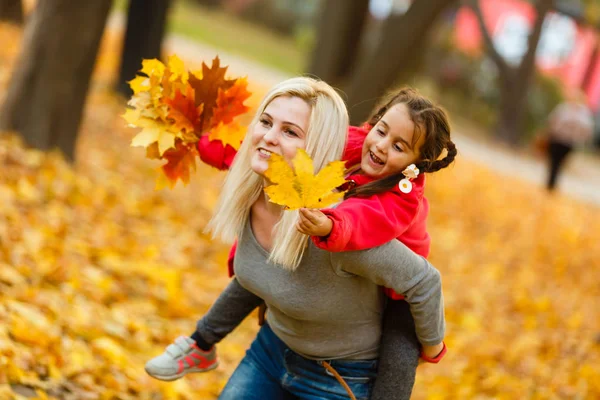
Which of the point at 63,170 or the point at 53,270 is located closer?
the point at 53,270

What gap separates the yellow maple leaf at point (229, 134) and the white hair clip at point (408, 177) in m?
0.75

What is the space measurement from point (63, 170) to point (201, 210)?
1517 mm

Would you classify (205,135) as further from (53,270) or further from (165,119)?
(53,270)

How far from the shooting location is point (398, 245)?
2.41 m

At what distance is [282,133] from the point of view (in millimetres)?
2518

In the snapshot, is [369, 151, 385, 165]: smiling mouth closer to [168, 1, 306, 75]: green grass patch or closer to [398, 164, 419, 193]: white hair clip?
[398, 164, 419, 193]: white hair clip

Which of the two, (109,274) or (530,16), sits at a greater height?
(530,16)

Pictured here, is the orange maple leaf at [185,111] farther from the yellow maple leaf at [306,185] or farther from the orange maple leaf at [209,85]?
the yellow maple leaf at [306,185]

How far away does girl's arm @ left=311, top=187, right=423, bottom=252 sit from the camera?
2205 mm

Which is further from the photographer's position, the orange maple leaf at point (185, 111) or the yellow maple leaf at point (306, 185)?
the orange maple leaf at point (185, 111)

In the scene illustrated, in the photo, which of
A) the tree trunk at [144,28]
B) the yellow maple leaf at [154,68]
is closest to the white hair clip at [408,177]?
the yellow maple leaf at [154,68]

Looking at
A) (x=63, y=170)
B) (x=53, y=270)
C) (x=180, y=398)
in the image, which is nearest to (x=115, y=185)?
(x=63, y=170)

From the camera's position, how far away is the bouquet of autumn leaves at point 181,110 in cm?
287

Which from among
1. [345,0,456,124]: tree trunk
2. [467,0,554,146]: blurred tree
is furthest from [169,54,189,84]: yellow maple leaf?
[467,0,554,146]: blurred tree
